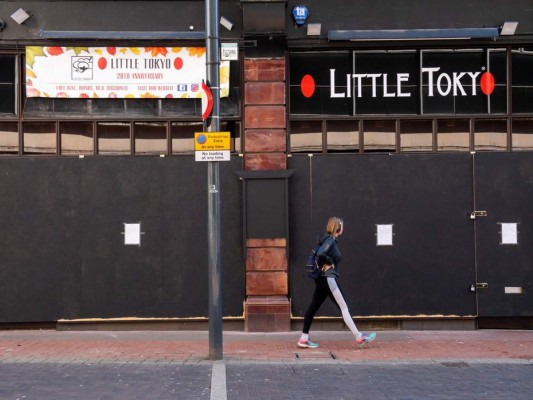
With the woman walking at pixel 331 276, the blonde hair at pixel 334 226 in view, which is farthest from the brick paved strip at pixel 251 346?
the blonde hair at pixel 334 226

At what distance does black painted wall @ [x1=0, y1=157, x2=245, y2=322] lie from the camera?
12125mm

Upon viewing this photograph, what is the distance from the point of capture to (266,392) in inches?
317

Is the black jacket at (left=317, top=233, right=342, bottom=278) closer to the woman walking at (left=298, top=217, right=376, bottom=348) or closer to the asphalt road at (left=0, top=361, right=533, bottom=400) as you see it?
the woman walking at (left=298, top=217, right=376, bottom=348)

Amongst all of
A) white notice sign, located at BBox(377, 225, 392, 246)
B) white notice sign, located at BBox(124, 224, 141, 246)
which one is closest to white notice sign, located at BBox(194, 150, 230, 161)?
white notice sign, located at BBox(124, 224, 141, 246)

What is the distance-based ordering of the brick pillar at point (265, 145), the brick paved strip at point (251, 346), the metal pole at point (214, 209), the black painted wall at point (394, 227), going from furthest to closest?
the black painted wall at point (394, 227) → the brick pillar at point (265, 145) → the brick paved strip at point (251, 346) → the metal pole at point (214, 209)

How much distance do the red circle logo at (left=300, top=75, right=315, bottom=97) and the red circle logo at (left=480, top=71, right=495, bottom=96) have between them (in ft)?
9.13

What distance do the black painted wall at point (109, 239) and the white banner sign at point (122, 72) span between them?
3.62 ft

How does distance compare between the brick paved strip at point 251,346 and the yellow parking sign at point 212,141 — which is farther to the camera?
the brick paved strip at point 251,346

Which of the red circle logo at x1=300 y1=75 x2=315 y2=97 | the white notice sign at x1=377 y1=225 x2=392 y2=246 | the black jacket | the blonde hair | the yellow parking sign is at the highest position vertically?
the red circle logo at x1=300 y1=75 x2=315 y2=97

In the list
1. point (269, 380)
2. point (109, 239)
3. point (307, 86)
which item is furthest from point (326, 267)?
point (109, 239)

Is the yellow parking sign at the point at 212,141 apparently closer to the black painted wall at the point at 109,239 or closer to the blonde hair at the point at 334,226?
the blonde hair at the point at 334,226

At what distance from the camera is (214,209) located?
9867 mm

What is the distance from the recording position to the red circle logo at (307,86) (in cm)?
1237

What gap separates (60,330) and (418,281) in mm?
5842
